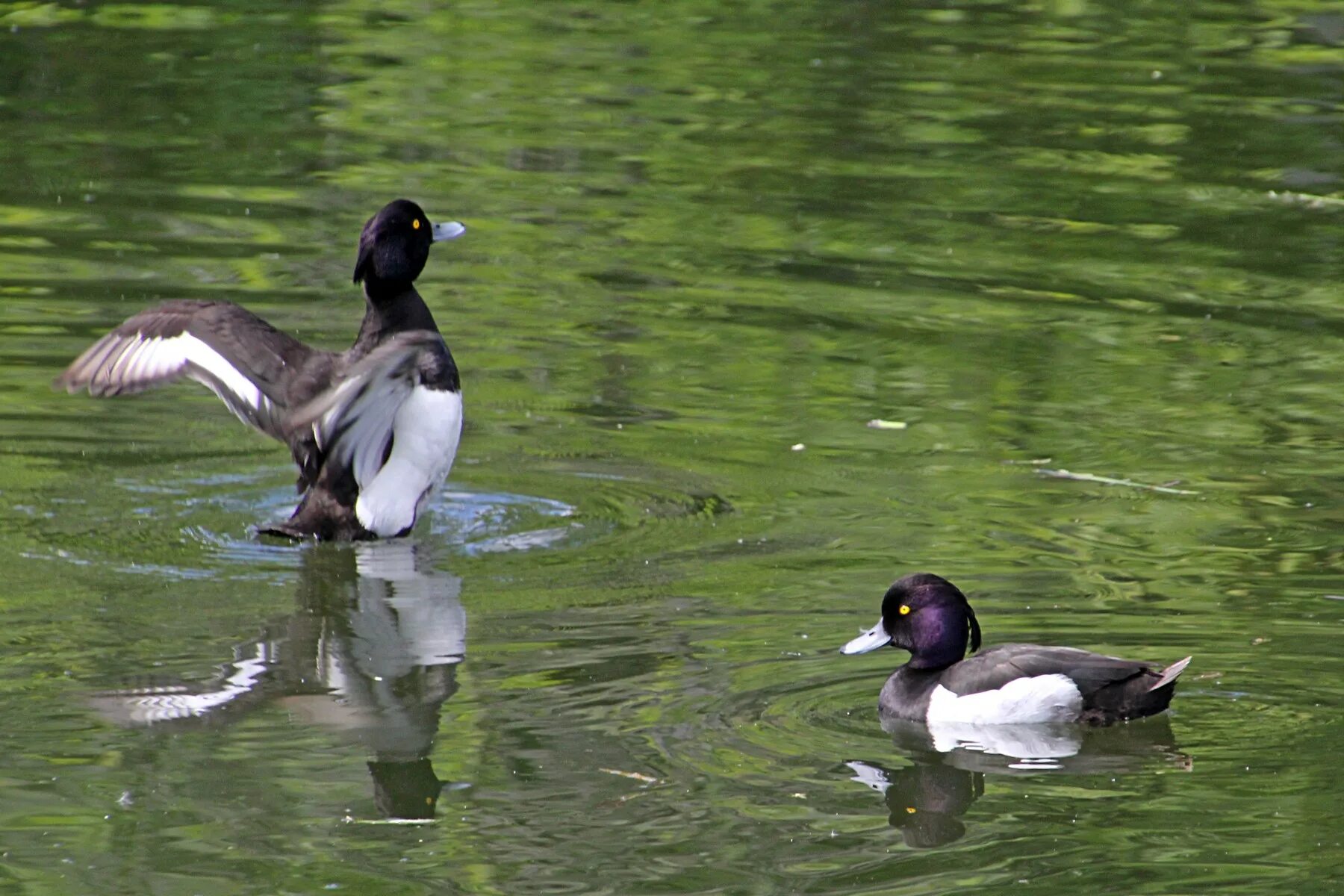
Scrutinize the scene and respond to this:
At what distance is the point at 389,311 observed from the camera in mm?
9055

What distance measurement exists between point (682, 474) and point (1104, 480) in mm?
1725

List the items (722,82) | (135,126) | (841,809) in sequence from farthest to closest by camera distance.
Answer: (722,82) < (135,126) < (841,809)

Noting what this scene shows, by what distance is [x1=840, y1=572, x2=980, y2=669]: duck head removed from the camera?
23.1ft

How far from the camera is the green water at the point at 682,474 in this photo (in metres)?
6.06

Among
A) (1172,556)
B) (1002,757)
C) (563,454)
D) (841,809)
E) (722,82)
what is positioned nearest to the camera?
(841,809)

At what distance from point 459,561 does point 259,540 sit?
806 millimetres

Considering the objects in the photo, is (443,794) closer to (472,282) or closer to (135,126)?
(472,282)

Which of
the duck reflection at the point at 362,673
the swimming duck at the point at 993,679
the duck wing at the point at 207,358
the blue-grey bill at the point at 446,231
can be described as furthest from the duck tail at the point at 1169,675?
the blue-grey bill at the point at 446,231

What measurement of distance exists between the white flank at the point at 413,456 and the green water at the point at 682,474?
19 centimetres

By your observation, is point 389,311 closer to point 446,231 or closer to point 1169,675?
point 446,231

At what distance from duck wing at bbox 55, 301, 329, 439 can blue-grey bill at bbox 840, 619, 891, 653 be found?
8.42 feet

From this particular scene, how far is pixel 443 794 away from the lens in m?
6.21

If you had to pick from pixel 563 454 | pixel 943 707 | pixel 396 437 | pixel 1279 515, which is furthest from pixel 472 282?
pixel 943 707

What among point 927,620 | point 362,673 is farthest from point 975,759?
point 362,673
